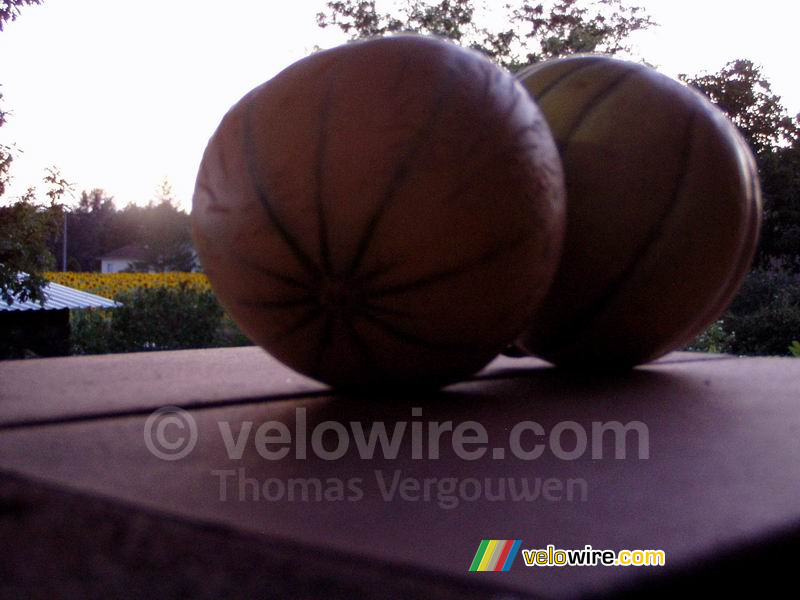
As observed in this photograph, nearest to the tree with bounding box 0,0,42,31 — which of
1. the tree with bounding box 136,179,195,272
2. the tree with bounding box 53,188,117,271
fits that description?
the tree with bounding box 53,188,117,271

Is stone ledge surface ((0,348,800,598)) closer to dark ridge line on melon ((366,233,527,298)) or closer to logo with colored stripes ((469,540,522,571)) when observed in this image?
logo with colored stripes ((469,540,522,571))

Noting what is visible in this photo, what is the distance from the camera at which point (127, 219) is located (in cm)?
3269

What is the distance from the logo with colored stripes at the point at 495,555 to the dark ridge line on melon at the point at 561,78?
83 cm

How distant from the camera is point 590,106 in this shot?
1.08 m

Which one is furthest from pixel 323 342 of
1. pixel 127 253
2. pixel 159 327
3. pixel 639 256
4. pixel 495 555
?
pixel 127 253

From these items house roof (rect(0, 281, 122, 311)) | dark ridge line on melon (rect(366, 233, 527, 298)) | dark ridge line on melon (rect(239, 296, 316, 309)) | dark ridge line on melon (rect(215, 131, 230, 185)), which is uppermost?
dark ridge line on melon (rect(215, 131, 230, 185))

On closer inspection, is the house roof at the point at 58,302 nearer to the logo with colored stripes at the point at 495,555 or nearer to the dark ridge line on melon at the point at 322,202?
the dark ridge line on melon at the point at 322,202

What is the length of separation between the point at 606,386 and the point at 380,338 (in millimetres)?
344

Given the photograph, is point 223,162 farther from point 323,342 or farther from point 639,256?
point 639,256

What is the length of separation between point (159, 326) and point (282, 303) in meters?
6.97

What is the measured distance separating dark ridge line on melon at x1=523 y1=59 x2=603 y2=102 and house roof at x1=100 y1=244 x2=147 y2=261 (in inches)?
1264

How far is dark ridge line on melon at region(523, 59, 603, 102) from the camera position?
1.13m

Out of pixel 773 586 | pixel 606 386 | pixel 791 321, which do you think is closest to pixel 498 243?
pixel 606 386

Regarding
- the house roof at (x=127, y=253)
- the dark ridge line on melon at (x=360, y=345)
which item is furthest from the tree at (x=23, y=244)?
the house roof at (x=127, y=253)
